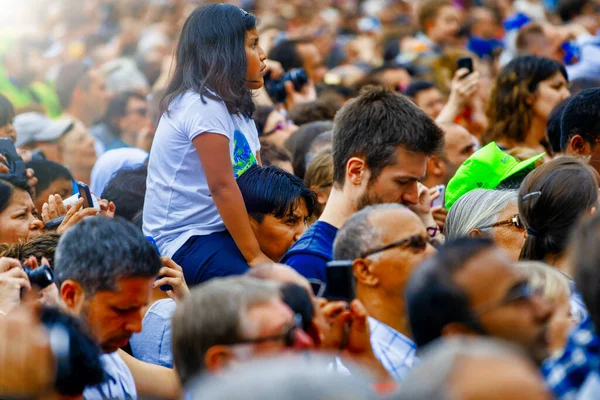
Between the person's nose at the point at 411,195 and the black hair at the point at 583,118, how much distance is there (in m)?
1.41

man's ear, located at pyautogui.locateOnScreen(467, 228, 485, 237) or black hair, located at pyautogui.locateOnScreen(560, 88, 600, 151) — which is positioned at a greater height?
black hair, located at pyautogui.locateOnScreen(560, 88, 600, 151)

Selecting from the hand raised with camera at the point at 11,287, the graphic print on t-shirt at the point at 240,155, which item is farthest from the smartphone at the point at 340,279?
the graphic print on t-shirt at the point at 240,155

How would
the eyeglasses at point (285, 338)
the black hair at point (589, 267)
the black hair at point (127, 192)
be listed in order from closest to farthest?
the black hair at point (589, 267), the eyeglasses at point (285, 338), the black hair at point (127, 192)

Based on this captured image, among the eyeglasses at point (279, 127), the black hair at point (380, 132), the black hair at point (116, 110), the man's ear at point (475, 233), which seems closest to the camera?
the black hair at point (380, 132)

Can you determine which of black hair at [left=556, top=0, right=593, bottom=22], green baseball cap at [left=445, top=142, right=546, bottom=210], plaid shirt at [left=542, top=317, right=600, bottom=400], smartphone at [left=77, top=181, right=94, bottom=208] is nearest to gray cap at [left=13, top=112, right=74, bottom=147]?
smartphone at [left=77, top=181, right=94, bottom=208]

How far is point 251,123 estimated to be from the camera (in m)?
Answer: 4.36

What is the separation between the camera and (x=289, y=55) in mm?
8125

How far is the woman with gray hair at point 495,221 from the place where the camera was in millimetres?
4125

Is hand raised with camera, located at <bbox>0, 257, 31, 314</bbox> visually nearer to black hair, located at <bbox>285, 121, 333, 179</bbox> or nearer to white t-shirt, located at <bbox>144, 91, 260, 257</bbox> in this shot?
white t-shirt, located at <bbox>144, 91, 260, 257</bbox>

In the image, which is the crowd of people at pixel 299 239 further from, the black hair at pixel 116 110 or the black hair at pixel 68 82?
the black hair at pixel 68 82

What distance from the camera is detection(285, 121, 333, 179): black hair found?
18.8ft

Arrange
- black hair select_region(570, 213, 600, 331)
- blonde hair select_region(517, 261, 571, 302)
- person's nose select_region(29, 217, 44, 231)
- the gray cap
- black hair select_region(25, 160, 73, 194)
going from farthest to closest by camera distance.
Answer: the gray cap, black hair select_region(25, 160, 73, 194), person's nose select_region(29, 217, 44, 231), blonde hair select_region(517, 261, 571, 302), black hair select_region(570, 213, 600, 331)

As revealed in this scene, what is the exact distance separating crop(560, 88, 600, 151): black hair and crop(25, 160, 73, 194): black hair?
2884 mm

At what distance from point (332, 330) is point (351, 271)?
222 millimetres
